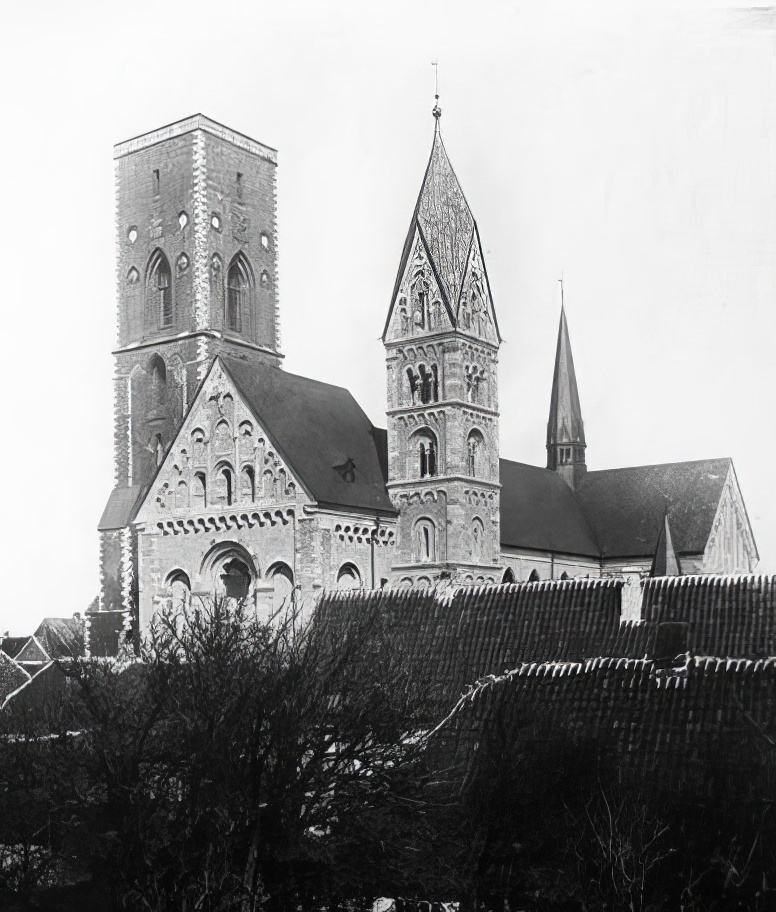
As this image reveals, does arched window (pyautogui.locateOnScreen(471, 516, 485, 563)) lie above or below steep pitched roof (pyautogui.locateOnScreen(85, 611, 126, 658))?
above

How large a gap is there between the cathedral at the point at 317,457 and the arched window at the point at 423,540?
0.19 ft

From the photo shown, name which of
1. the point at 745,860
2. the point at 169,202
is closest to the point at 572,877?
the point at 745,860

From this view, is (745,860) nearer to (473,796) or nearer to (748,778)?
(748,778)

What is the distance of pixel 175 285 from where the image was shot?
56.2 metres

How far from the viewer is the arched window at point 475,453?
45188 mm

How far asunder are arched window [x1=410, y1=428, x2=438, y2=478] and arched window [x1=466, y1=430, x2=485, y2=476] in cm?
116

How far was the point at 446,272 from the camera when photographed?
148ft

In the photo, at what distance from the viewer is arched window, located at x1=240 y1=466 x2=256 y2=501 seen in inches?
1729

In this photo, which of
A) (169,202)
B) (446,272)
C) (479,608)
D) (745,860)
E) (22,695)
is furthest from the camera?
(169,202)

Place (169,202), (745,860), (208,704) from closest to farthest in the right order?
(745,860)
(208,704)
(169,202)

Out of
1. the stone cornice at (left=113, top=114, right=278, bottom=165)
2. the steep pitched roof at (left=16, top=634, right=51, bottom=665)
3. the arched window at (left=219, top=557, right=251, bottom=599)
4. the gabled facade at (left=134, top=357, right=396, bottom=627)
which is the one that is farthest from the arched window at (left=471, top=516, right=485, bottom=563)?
the steep pitched roof at (left=16, top=634, right=51, bottom=665)

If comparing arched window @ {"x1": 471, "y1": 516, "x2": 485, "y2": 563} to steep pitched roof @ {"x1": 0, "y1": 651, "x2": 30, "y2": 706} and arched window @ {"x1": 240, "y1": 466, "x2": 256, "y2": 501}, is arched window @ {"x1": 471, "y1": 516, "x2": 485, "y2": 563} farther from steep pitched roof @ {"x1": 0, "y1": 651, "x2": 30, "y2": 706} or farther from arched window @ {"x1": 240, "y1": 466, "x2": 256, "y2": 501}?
steep pitched roof @ {"x1": 0, "y1": 651, "x2": 30, "y2": 706}

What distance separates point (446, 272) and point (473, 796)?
26.4 m

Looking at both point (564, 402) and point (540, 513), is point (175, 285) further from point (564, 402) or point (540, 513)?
point (564, 402)
